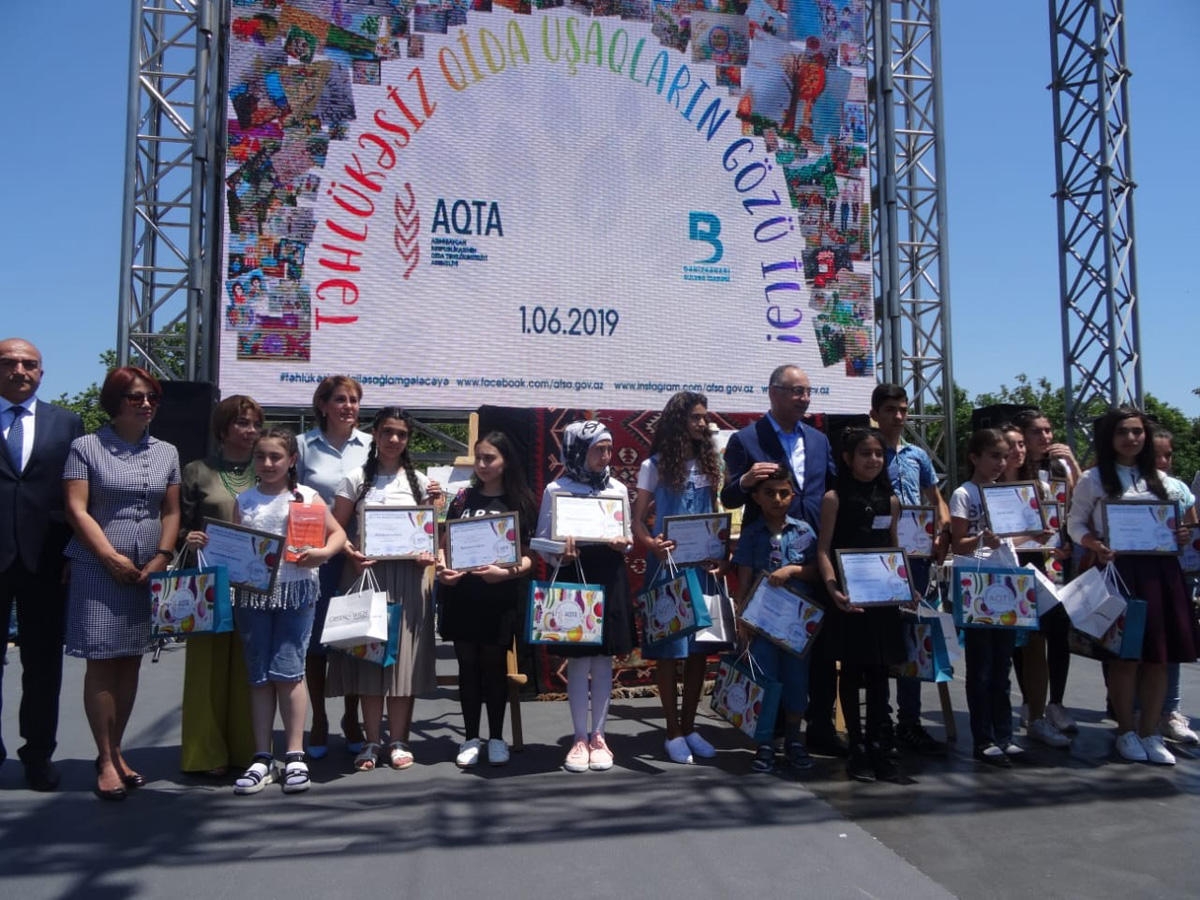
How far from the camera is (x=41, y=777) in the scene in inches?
141

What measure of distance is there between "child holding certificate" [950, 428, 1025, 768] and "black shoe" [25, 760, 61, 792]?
3.92 metres

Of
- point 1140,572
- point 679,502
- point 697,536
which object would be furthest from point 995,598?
point 679,502

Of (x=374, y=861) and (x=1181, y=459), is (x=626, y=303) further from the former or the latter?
(x=1181, y=459)

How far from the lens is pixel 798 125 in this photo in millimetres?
9242

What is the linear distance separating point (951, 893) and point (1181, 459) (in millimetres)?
28210

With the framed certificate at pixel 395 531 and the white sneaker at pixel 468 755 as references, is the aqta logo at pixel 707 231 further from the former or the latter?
the white sneaker at pixel 468 755

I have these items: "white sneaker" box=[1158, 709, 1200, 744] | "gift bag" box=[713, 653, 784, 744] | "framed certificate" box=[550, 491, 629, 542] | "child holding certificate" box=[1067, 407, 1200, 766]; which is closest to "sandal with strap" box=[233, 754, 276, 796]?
"framed certificate" box=[550, 491, 629, 542]

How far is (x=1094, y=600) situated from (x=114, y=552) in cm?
421

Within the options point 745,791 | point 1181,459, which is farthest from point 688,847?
point 1181,459

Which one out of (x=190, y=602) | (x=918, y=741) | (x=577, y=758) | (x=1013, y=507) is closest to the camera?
(x=190, y=602)

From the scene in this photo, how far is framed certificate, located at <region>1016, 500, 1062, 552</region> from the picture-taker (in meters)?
4.15

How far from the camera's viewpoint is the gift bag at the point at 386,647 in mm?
3793

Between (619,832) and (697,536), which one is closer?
(619,832)

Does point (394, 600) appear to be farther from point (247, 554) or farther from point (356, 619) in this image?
point (247, 554)
